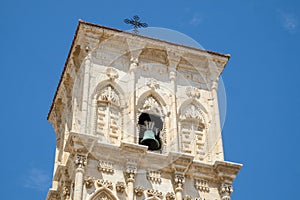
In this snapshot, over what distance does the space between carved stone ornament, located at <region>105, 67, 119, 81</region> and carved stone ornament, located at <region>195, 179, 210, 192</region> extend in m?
4.91

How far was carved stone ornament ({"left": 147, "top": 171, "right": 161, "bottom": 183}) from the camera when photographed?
28416 mm

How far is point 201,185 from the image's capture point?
28.9 metres

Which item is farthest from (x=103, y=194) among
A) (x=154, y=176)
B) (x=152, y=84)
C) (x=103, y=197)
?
(x=152, y=84)

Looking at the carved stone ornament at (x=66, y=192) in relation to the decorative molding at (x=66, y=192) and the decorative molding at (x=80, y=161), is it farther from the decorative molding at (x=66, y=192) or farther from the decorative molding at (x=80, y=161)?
the decorative molding at (x=80, y=161)

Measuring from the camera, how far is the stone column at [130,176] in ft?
90.0

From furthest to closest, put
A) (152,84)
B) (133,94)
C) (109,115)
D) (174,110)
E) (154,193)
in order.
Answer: (152,84), (174,110), (133,94), (109,115), (154,193)

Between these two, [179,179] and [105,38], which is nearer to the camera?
[179,179]

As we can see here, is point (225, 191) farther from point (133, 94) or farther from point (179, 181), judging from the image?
point (133, 94)

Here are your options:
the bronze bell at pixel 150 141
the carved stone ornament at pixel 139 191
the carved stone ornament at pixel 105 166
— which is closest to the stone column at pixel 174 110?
the bronze bell at pixel 150 141

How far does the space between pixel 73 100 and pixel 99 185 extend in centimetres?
476

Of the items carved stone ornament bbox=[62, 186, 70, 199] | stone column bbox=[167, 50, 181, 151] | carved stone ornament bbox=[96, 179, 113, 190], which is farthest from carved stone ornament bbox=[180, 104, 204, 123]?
carved stone ornament bbox=[62, 186, 70, 199]

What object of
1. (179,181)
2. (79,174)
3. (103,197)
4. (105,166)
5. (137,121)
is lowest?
(103,197)

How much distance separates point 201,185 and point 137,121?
127 inches

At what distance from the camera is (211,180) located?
95.9ft
